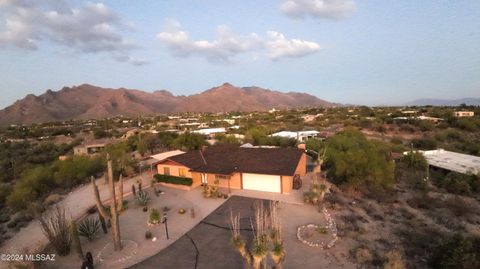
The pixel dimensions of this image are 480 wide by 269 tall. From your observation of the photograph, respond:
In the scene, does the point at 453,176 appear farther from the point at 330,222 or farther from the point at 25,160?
the point at 25,160

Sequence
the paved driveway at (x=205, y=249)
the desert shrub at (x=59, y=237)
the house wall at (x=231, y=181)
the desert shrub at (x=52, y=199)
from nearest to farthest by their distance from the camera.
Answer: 1. the paved driveway at (x=205, y=249)
2. the desert shrub at (x=59, y=237)
3. the desert shrub at (x=52, y=199)
4. the house wall at (x=231, y=181)

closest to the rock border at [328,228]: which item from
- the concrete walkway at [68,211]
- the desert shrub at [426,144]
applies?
the concrete walkway at [68,211]

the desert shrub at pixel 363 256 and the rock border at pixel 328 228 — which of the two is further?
the rock border at pixel 328 228

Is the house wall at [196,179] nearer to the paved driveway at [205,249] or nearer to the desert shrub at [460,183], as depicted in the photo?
the paved driveway at [205,249]

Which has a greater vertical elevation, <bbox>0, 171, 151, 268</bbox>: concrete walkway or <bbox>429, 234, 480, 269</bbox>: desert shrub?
<bbox>429, 234, 480, 269</bbox>: desert shrub

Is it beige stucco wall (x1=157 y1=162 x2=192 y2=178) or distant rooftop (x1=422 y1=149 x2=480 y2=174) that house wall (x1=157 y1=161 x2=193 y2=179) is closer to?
beige stucco wall (x1=157 y1=162 x2=192 y2=178)

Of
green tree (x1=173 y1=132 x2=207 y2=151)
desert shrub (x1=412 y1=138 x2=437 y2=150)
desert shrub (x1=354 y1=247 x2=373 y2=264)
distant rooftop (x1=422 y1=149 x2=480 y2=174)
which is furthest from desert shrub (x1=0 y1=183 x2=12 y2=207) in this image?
desert shrub (x1=412 y1=138 x2=437 y2=150)

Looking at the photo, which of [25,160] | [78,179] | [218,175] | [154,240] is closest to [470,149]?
[218,175]
